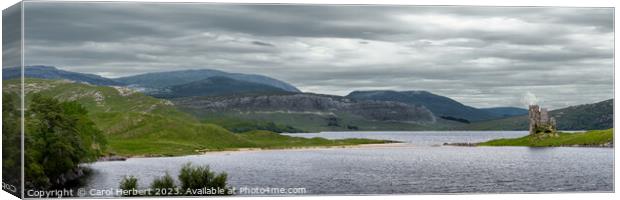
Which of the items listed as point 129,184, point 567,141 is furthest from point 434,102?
point 567,141

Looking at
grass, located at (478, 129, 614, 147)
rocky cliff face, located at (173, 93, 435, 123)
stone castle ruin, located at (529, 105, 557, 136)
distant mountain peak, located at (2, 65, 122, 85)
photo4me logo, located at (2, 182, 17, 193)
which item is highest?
distant mountain peak, located at (2, 65, 122, 85)

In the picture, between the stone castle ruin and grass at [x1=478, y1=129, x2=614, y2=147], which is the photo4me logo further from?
grass at [x1=478, y1=129, x2=614, y2=147]

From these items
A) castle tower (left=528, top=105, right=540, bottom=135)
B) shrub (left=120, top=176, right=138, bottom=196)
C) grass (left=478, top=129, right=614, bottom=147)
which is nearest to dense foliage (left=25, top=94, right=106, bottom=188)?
shrub (left=120, top=176, right=138, bottom=196)

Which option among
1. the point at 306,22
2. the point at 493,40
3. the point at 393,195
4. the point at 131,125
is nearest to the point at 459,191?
the point at 393,195

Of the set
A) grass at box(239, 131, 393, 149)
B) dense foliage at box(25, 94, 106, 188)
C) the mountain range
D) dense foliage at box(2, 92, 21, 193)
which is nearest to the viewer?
dense foliage at box(2, 92, 21, 193)

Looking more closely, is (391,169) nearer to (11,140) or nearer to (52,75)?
(52,75)

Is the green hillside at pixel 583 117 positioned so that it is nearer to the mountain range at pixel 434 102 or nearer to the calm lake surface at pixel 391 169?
the mountain range at pixel 434 102

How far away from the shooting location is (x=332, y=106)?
78125 mm

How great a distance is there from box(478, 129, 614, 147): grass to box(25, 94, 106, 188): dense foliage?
35.5 meters

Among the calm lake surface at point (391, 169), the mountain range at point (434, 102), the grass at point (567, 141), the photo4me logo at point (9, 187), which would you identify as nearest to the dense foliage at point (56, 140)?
the photo4me logo at point (9, 187)

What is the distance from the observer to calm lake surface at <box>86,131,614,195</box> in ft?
210

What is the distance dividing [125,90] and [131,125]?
1958cm

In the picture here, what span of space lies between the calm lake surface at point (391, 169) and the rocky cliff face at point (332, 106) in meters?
2.00

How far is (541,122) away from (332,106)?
17877 mm
